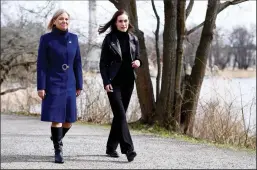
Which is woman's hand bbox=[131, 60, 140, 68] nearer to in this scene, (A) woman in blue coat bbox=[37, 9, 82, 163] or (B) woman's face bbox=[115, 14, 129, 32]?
(B) woman's face bbox=[115, 14, 129, 32]

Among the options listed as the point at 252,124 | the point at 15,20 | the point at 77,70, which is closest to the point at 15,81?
the point at 15,20

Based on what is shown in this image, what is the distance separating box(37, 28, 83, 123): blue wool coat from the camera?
16.9 ft

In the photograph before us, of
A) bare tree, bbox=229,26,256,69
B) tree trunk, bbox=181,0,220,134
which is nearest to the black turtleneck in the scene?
tree trunk, bbox=181,0,220,134

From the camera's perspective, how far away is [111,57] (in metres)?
5.47

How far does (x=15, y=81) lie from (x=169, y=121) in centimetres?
1370

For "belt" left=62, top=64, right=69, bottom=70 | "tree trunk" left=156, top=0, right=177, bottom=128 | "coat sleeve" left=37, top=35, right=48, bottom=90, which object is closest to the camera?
"coat sleeve" left=37, top=35, right=48, bottom=90

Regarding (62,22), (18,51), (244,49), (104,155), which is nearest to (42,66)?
(62,22)

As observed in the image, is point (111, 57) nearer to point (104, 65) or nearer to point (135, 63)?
point (104, 65)

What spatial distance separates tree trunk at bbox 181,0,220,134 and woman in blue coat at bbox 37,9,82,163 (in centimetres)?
462

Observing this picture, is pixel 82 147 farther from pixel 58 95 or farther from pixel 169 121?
pixel 169 121

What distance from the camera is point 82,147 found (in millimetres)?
6762

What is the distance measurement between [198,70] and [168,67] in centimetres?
77

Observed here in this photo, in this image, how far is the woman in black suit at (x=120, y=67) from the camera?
5.43 metres

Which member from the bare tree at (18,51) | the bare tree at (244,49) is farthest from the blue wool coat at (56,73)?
the bare tree at (244,49)
